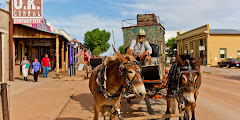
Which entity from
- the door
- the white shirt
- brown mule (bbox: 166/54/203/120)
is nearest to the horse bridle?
brown mule (bbox: 166/54/203/120)

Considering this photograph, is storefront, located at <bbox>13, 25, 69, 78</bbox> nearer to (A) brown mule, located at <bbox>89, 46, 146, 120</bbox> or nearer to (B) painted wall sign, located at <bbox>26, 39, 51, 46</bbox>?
(B) painted wall sign, located at <bbox>26, 39, 51, 46</bbox>

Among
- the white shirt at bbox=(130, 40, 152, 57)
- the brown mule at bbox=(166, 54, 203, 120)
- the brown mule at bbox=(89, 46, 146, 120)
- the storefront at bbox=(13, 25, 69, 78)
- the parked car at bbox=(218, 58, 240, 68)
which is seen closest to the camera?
the brown mule at bbox=(89, 46, 146, 120)

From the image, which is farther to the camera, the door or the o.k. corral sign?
the door

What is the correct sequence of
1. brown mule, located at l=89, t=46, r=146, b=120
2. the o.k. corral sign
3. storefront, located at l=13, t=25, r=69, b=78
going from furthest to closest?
storefront, located at l=13, t=25, r=69, b=78
the o.k. corral sign
brown mule, located at l=89, t=46, r=146, b=120

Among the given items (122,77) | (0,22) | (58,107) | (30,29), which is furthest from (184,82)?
(30,29)

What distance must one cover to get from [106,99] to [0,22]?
39.8 ft

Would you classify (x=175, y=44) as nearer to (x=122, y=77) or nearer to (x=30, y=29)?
(x=30, y=29)

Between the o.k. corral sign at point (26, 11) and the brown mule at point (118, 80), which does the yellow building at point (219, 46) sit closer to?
the o.k. corral sign at point (26, 11)

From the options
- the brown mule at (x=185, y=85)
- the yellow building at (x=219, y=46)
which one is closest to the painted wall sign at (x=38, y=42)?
the brown mule at (x=185, y=85)

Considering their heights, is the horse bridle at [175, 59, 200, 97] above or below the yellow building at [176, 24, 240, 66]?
below

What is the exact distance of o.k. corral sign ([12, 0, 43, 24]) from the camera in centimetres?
1392

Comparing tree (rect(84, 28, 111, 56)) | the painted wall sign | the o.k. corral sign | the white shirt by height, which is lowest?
the white shirt

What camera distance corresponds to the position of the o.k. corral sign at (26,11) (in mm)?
13922

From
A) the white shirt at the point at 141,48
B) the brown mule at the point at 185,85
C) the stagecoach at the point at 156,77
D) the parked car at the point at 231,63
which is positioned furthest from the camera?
the parked car at the point at 231,63
